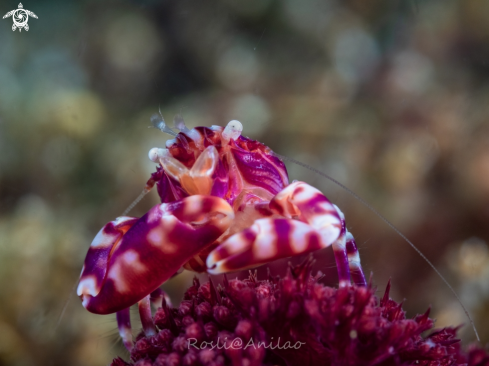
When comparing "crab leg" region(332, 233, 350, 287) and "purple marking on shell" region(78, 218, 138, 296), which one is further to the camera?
"crab leg" region(332, 233, 350, 287)

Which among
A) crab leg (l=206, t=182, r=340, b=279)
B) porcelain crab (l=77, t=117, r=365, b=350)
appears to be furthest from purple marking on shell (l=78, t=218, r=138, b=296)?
crab leg (l=206, t=182, r=340, b=279)

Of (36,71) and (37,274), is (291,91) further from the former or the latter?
(37,274)

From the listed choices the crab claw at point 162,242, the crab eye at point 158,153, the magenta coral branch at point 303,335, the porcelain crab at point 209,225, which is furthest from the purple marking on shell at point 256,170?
the magenta coral branch at point 303,335

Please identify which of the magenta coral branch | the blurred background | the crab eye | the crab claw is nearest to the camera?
the magenta coral branch

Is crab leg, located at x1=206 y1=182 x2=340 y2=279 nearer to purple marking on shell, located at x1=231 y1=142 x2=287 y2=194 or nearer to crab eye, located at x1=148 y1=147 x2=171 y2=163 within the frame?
purple marking on shell, located at x1=231 y1=142 x2=287 y2=194

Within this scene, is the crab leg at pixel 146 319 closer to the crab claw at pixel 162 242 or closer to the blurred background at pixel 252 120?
the crab claw at pixel 162 242

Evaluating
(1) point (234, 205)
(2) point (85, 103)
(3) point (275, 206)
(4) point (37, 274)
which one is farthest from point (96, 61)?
(3) point (275, 206)

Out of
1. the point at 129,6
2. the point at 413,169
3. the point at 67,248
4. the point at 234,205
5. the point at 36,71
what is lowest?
the point at 67,248
